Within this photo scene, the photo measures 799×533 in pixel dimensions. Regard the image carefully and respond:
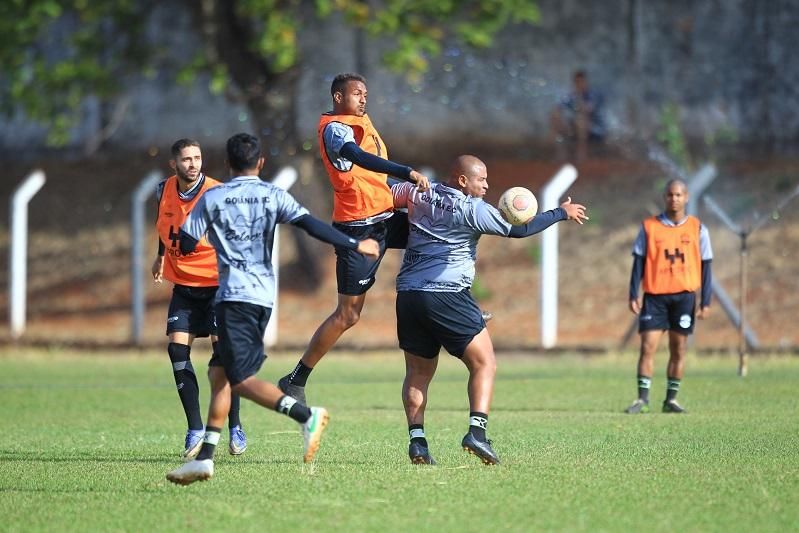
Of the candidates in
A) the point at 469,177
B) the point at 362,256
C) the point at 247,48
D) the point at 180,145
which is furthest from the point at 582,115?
the point at 469,177

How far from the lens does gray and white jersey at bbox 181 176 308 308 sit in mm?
8625

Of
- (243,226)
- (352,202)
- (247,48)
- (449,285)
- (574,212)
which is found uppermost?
(247,48)

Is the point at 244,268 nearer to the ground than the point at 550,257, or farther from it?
nearer to the ground

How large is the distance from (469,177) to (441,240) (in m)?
0.44

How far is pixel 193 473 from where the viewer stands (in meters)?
8.30

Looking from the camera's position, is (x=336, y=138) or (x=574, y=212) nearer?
(x=574, y=212)

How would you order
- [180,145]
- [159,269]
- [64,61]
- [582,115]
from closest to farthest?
1. [180,145]
2. [159,269]
3. [64,61]
4. [582,115]

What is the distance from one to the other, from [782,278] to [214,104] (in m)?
14.6

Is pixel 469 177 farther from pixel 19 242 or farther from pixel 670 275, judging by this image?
pixel 19 242

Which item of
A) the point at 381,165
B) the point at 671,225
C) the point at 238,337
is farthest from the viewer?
the point at 671,225

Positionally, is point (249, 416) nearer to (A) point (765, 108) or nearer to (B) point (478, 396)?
(B) point (478, 396)

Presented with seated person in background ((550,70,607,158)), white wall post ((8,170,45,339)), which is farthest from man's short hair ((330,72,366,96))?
seated person in background ((550,70,607,158))

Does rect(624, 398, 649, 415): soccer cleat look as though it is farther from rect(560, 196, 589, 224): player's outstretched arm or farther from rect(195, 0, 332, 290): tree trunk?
rect(195, 0, 332, 290): tree trunk

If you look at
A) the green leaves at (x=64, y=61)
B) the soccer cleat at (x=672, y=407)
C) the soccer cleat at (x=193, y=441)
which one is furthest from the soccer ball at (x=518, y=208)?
the green leaves at (x=64, y=61)
